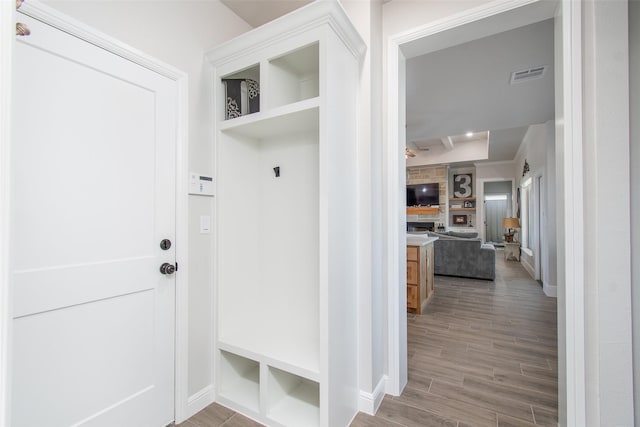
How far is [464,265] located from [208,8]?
5.49 m

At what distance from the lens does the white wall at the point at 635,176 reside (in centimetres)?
121

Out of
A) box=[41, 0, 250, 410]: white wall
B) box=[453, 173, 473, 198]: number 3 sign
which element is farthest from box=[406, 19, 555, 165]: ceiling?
box=[453, 173, 473, 198]: number 3 sign

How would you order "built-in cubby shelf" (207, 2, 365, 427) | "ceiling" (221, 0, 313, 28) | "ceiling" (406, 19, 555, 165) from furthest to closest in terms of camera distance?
"ceiling" (406, 19, 555, 165), "ceiling" (221, 0, 313, 28), "built-in cubby shelf" (207, 2, 365, 427)

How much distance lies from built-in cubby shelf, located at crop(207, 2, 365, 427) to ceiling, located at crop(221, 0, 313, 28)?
0.44 meters

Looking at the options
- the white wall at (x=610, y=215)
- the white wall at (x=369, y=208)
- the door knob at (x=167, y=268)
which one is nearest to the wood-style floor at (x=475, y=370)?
the white wall at (x=369, y=208)

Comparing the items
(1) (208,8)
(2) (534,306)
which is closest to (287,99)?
(1) (208,8)

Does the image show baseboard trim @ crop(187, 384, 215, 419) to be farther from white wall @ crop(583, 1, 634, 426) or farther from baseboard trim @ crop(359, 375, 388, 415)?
white wall @ crop(583, 1, 634, 426)

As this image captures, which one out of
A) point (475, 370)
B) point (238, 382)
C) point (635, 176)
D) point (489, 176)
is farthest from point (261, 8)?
point (489, 176)

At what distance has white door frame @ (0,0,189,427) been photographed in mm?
480

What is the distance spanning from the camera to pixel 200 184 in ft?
5.98

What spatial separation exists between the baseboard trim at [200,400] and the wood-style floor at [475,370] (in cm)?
4

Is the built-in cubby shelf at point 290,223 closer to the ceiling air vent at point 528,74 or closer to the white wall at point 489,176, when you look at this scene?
the ceiling air vent at point 528,74

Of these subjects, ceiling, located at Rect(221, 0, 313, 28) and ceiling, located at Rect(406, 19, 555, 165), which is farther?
ceiling, located at Rect(406, 19, 555, 165)

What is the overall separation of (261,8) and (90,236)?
188 cm
